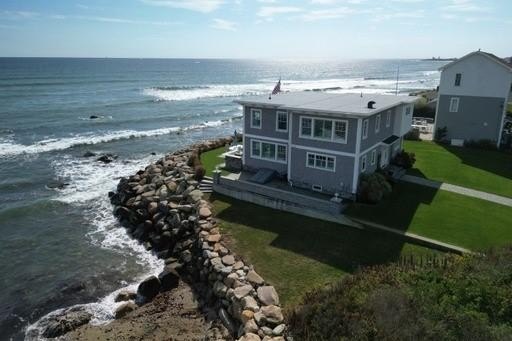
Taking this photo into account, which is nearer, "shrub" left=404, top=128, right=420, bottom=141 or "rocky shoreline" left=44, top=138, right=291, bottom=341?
"rocky shoreline" left=44, top=138, right=291, bottom=341

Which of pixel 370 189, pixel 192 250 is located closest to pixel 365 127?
pixel 370 189

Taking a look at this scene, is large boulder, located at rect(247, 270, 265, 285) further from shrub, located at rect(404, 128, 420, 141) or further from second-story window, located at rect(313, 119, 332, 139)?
shrub, located at rect(404, 128, 420, 141)

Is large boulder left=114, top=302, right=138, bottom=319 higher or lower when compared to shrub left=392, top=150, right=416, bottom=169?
lower

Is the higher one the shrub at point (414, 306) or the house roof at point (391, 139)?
the house roof at point (391, 139)

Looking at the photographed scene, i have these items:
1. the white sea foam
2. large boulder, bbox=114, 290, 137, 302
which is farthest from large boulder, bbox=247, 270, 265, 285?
the white sea foam

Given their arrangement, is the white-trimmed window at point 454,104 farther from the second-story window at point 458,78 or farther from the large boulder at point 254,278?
the large boulder at point 254,278

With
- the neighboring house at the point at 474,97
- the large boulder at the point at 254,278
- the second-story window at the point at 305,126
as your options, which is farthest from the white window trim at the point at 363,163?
the neighboring house at the point at 474,97
